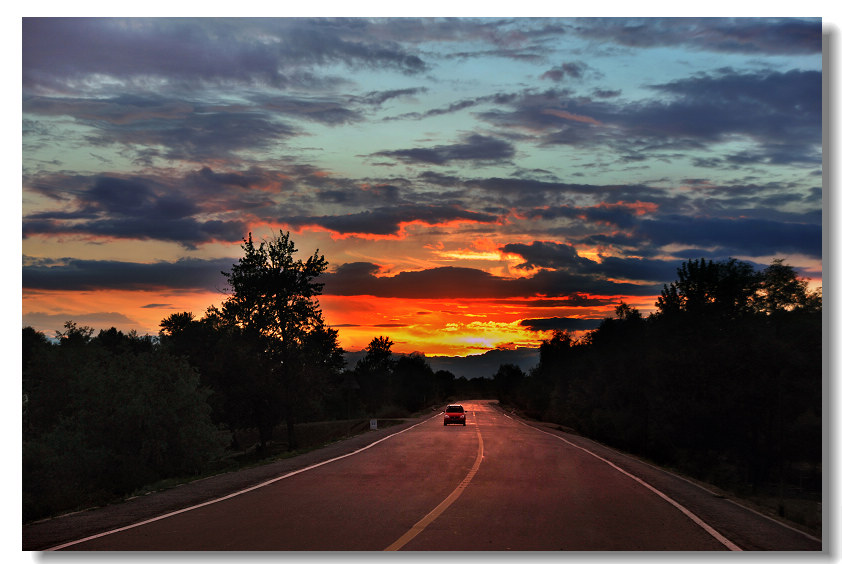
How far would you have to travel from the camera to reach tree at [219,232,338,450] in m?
61.4

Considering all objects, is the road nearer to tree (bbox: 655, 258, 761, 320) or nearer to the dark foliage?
the dark foliage

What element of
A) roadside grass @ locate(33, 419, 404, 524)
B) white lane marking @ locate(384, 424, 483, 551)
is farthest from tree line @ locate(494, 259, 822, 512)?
white lane marking @ locate(384, 424, 483, 551)

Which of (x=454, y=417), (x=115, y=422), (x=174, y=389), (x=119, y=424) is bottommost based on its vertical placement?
(x=454, y=417)

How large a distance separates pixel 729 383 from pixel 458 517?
156 ft

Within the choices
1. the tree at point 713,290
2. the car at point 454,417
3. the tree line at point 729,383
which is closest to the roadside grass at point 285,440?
the car at point 454,417

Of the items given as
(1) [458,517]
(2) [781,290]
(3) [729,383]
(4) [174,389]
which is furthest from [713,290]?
(1) [458,517]

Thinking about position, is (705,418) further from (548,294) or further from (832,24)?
(832,24)

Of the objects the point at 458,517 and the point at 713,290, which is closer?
the point at 458,517

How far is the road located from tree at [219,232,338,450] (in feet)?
137

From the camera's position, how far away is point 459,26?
1520 centimetres

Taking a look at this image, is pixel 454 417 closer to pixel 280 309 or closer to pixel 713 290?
pixel 280 309

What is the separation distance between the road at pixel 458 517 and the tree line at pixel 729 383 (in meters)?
28.4

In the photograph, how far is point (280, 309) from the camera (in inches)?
2510
